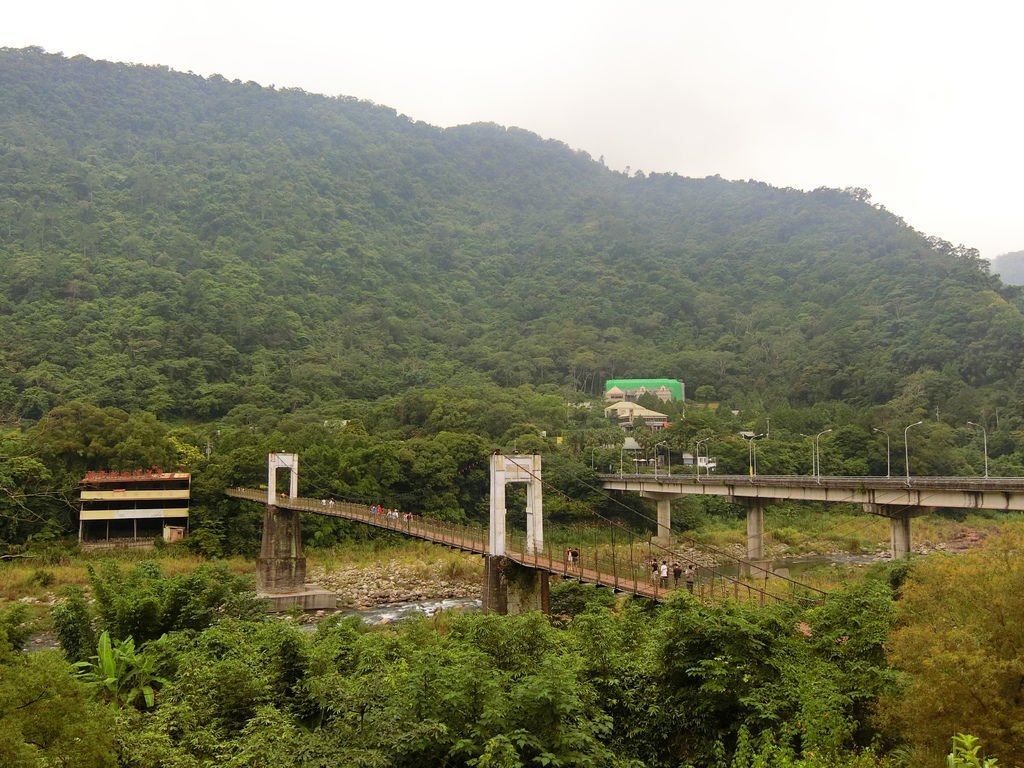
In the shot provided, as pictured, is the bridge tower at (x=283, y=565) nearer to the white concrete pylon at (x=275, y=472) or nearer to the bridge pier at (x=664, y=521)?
the white concrete pylon at (x=275, y=472)

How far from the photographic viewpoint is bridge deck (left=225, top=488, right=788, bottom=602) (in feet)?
60.2

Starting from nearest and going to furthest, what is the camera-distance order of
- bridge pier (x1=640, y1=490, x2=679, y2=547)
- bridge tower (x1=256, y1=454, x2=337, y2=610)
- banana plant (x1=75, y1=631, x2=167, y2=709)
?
banana plant (x1=75, y1=631, x2=167, y2=709) < bridge tower (x1=256, y1=454, x2=337, y2=610) < bridge pier (x1=640, y1=490, x2=679, y2=547)

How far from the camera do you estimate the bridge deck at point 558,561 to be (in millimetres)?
18344

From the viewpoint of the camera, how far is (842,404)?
65500mm

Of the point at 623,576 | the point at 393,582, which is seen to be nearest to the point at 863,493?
the point at 623,576

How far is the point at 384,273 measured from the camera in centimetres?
10525

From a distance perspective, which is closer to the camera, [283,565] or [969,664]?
[969,664]

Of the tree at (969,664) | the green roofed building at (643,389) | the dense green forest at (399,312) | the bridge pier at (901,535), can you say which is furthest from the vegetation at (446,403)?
the bridge pier at (901,535)

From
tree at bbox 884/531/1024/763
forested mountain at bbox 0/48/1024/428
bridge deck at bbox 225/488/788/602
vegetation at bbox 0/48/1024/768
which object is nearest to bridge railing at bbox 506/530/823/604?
bridge deck at bbox 225/488/788/602

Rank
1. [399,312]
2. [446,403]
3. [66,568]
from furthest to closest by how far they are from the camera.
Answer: [399,312]
[446,403]
[66,568]

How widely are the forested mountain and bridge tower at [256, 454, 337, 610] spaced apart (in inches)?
1061

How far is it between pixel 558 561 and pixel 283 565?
17502mm

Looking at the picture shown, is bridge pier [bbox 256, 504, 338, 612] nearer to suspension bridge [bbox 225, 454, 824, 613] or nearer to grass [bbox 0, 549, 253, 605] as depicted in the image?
suspension bridge [bbox 225, 454, 824, 613]

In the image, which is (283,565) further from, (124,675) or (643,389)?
(643,389)
